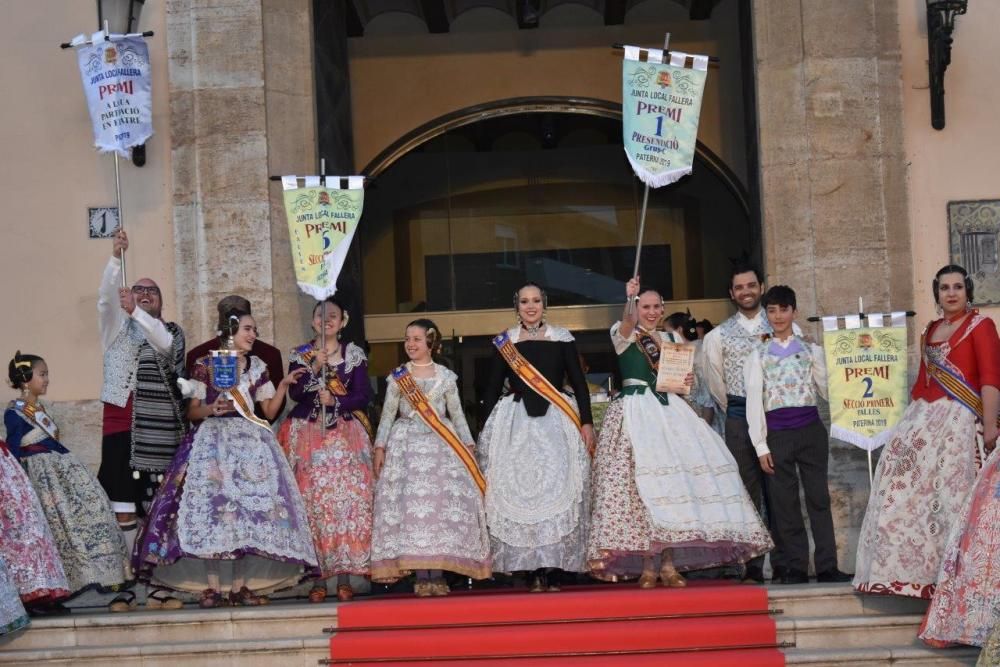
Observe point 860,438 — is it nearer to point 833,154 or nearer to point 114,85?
point 833,154

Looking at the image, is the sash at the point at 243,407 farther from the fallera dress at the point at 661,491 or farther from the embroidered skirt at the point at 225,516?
the fallera dress at the point at 661,491

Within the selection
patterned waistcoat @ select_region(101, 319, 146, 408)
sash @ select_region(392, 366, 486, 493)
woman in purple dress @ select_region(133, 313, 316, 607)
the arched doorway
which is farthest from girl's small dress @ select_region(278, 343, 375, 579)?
the arched doorway

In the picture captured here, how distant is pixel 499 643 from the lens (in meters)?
7.63

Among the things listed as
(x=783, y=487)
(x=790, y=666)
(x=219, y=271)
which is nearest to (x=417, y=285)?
(x=219, y=271)

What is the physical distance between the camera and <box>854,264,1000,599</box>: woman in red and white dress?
7.72m

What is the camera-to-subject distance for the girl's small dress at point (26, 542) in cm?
791

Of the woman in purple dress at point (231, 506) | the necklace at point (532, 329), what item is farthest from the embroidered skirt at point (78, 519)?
the necklace at point (532, 329)

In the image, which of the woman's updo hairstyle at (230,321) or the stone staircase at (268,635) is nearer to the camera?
the stone staircase at (268,635)

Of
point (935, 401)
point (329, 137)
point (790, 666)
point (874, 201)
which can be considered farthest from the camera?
point (329, 137)

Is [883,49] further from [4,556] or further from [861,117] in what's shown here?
[4,556]

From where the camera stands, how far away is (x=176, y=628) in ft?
25.9

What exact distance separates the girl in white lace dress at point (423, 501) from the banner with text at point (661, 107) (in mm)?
1797

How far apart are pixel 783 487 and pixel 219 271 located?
3713 mm

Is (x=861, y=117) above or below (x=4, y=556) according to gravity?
above
